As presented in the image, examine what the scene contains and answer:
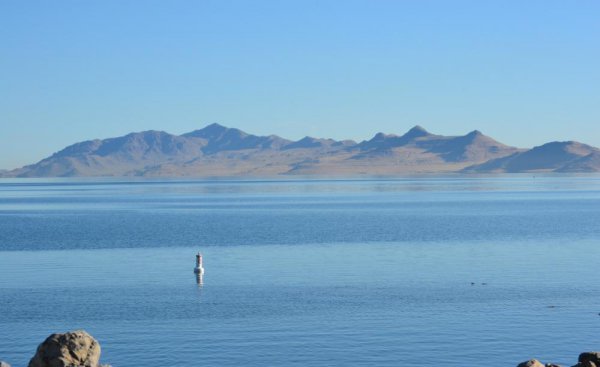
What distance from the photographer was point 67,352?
19.6 m

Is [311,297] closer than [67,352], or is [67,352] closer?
[67,352]

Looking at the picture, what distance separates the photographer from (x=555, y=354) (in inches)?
985

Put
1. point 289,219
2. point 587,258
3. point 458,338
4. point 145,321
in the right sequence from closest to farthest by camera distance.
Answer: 1. point 458,338
2. point 145,321
3. point 587,258
4. point 289,219

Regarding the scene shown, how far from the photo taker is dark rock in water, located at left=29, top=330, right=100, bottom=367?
1956 cm

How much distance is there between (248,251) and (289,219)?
34.1 m

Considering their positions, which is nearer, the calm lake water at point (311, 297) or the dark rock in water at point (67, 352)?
the dark rock in water at point (67, 352)

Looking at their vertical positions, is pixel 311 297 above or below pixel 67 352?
below

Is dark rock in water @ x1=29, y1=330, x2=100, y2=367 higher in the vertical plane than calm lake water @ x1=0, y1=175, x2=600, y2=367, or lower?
higher

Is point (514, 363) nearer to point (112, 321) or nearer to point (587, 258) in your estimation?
point (112, 321)

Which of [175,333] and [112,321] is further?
[112,321]

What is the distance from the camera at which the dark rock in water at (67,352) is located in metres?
19.6

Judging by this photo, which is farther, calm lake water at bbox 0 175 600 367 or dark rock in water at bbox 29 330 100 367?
calm lake water at bbox 0 175 600 367

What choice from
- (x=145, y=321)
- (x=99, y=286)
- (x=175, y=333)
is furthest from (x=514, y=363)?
(x=99, y=286)

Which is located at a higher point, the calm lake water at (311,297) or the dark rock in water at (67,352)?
the dark rock in water at (67,352)
